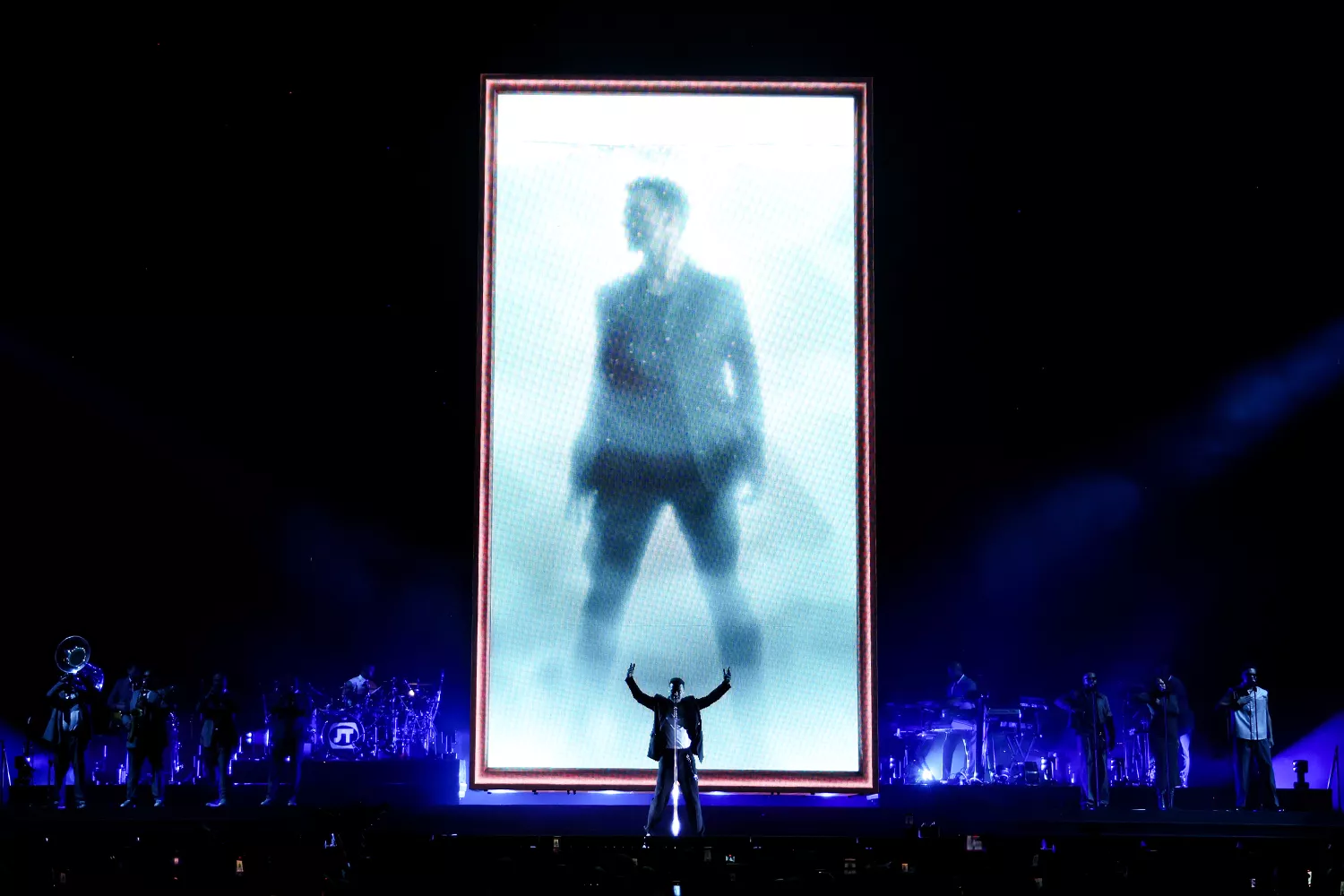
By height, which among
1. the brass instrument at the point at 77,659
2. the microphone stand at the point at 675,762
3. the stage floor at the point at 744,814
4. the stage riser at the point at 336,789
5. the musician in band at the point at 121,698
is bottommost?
the stage floor at the point at 744,814

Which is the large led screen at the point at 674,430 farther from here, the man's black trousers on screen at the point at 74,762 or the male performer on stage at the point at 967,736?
the man's black trousers on screen at the point at 74,762

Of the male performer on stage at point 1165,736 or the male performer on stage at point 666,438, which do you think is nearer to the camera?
the male performer on stage at point 1165,736

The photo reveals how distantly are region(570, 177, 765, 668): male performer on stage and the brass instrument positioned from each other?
5142 millimetres

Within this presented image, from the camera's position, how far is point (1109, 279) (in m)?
15.3

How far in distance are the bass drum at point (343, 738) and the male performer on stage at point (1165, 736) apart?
7.32 m

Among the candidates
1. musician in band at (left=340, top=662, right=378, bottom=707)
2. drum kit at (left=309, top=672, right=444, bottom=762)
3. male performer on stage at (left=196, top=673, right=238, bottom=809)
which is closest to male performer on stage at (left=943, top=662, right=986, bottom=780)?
drum kit at (left=309, top=672, right=444, bottom=762)

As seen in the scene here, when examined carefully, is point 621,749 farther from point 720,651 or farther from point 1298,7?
point 1298,7

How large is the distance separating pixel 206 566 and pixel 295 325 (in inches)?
108

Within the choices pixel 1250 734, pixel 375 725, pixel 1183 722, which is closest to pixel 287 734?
pixel 375 725

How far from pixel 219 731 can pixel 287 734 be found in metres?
0.60

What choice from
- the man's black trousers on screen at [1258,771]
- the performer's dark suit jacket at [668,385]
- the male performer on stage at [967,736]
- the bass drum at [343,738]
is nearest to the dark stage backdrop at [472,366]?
the male performer on stage at [967,736]

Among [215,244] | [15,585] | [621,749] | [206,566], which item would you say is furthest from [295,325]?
[621,749]

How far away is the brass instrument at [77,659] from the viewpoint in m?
14.7

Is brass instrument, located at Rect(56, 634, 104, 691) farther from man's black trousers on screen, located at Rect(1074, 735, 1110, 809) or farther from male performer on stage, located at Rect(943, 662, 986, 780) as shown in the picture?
man's black trousers on screen, located at Rect(1074, 735, 1110, 809)
